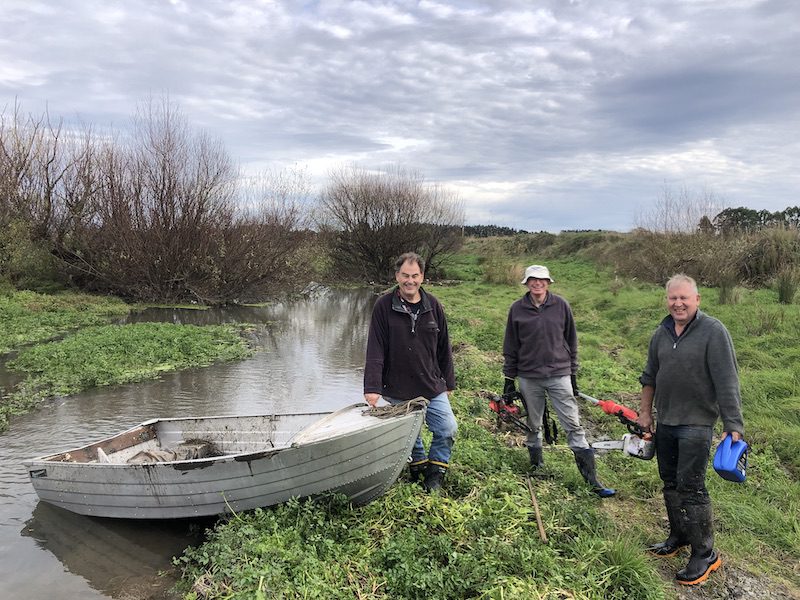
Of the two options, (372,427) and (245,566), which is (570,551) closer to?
(372,427)

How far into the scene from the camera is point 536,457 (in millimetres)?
5602

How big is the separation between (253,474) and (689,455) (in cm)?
341

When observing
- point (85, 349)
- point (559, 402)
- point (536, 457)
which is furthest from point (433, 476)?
point (85, 349)

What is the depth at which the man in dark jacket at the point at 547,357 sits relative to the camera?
506cm

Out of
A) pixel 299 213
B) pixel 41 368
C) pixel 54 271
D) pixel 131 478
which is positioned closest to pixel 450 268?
pixel 299 213

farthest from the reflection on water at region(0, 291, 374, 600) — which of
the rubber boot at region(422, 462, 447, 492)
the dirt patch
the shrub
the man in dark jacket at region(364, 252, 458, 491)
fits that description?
the shrub

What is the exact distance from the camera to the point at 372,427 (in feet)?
14.4

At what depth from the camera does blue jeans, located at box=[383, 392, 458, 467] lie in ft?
16.0

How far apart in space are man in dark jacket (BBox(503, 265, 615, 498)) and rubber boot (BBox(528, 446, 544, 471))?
16.1 inches

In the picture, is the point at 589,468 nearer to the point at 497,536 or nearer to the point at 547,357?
the point at 547,357

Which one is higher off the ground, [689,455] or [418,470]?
[689,455]

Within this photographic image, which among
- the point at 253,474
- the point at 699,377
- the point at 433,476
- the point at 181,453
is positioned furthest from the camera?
the point at 181,453

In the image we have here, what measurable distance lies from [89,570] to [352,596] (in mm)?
2633

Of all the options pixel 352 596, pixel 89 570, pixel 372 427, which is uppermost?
pixel 372 427
